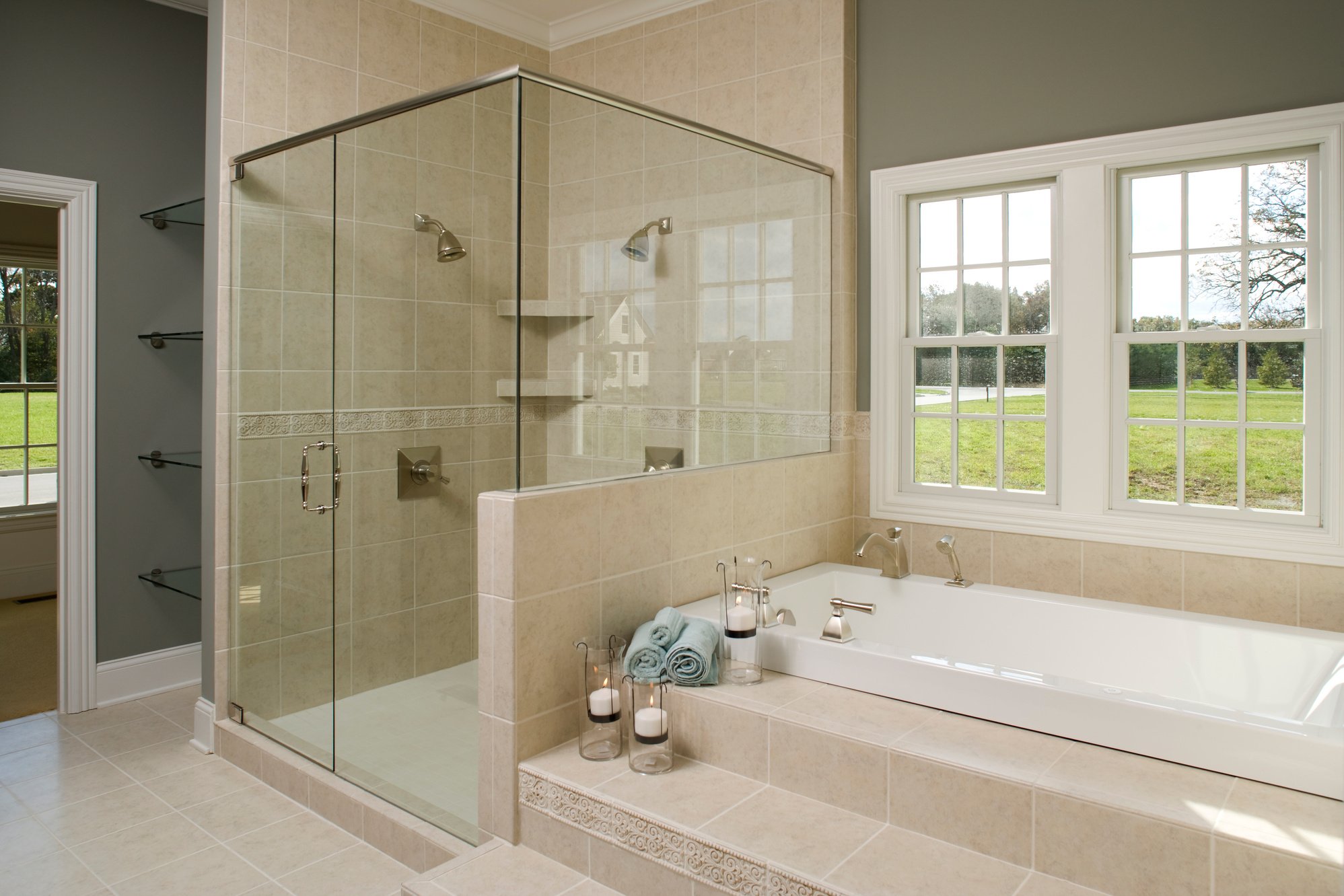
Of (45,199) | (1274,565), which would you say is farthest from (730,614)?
(45,199)

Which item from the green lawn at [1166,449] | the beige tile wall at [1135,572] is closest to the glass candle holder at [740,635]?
the beige tile wall at [1135,572]

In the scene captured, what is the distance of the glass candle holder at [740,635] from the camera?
2227 millimetres

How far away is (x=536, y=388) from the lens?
2.13 metres

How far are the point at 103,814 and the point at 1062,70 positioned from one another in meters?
3.88

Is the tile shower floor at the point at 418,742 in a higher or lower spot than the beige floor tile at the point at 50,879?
higher

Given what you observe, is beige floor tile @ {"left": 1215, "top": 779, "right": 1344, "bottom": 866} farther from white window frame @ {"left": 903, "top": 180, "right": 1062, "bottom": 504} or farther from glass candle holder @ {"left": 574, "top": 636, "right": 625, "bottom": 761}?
white window frame @ {"left": 903, "top": 180, "right": 1062, "bottom": 504}

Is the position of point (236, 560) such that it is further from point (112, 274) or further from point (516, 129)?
point (516, 129)

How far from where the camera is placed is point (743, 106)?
3576mm

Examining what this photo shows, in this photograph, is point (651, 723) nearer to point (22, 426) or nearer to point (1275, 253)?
point (1275, 253)

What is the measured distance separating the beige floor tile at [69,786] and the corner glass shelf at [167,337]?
1638 millimetres

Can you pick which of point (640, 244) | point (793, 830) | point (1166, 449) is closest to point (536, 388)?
point (640, 244)

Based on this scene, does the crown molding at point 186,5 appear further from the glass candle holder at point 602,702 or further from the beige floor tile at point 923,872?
the beige floor tile at point 923,872

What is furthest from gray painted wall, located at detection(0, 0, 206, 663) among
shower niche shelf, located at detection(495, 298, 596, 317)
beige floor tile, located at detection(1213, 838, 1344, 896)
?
beige floor tile, located at detection(1213, 838, 1344, 896)

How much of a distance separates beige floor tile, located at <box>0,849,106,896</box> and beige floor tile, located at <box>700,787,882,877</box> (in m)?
1.72
